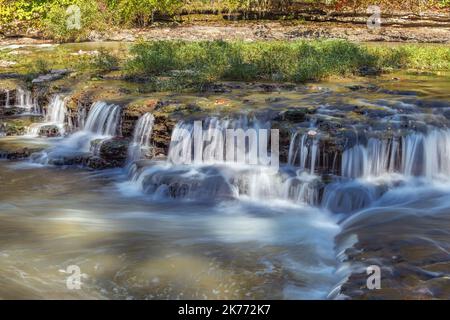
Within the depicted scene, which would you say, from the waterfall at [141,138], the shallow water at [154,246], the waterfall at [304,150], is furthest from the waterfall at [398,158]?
the waterfall at [141,138]

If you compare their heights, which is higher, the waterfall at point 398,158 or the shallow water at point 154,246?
the waterfall at point 398,158

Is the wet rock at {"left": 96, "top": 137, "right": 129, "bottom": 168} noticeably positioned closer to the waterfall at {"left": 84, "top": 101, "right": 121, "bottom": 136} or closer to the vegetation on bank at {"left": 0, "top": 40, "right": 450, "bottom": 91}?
→ the waterfall at {"left": 84, "top": 101, "right": 121, "bottom": 136}

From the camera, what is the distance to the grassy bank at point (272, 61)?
53.5 feet

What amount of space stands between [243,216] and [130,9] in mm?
28892

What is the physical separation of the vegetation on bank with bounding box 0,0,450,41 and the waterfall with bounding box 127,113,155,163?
2034cm

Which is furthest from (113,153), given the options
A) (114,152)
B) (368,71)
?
(368,71)

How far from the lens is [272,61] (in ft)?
57.3

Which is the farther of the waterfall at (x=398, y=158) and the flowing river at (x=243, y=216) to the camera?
the waterfall at (x=398, y=158)

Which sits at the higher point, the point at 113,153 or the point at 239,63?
the point at 239,63

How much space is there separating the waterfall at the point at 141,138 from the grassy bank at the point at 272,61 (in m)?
2.98

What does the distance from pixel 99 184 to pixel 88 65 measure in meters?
9.01

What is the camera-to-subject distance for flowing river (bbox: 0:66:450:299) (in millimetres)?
6551

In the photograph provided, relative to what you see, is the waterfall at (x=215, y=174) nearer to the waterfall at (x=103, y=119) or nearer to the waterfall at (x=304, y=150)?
the waterfall at (x=304, y=150)

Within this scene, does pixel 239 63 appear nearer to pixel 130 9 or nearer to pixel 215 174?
pixel 215 174
